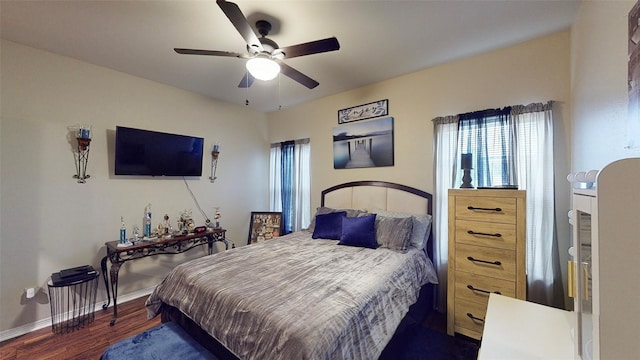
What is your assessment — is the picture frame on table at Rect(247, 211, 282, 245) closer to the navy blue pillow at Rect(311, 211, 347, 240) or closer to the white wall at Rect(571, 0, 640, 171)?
the navy blue pillow at Rect(311, 211, 347, 240)

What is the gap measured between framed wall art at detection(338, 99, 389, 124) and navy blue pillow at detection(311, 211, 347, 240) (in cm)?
134

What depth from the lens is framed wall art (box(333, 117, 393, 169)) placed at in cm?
310

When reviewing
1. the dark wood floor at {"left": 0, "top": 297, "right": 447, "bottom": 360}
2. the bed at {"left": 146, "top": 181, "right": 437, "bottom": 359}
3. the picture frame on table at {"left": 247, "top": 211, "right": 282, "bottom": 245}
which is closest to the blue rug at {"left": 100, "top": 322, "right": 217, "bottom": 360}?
the bed at {"left": 146, "top": 181, "right": 437, "bottom": 359}

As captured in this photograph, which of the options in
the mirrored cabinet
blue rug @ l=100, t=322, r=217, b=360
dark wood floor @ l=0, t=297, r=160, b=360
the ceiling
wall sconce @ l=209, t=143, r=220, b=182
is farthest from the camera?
wall sconce @ l=209, t=143, r=220, b=182

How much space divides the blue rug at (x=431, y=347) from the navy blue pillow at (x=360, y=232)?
0.82 meters

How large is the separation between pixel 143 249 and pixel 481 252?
3.42 m

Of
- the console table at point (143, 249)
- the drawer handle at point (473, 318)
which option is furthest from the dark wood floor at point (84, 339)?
the drawer handle at point (473, 318)

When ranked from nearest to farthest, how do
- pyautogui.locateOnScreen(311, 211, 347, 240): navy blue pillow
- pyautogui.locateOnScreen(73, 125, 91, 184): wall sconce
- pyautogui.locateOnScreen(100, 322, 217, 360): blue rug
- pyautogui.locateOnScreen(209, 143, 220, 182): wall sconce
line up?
pyautogui.locateOnScreen(100, 322, 217, 360): blue rug < pyautogui.locateOnScreen(73, 125, 91, 184): wall sconce < pyautogui.locateOnScreen(311, 211, 347, 240): navy blue pillow < pyautogui.locateOnScreen(209, 143, 220, 182): wall sconce

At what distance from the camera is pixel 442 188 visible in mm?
2633

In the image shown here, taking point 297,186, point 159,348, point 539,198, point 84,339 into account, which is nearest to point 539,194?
point 539,198

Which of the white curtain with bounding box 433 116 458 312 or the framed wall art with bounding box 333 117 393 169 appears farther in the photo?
the framed wall art with bounding box 333 117 393 169

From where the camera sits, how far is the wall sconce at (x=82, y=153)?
8.14 ft

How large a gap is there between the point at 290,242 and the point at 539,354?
2116 mm

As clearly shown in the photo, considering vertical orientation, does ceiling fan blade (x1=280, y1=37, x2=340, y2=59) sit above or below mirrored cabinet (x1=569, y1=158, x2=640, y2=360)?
above
